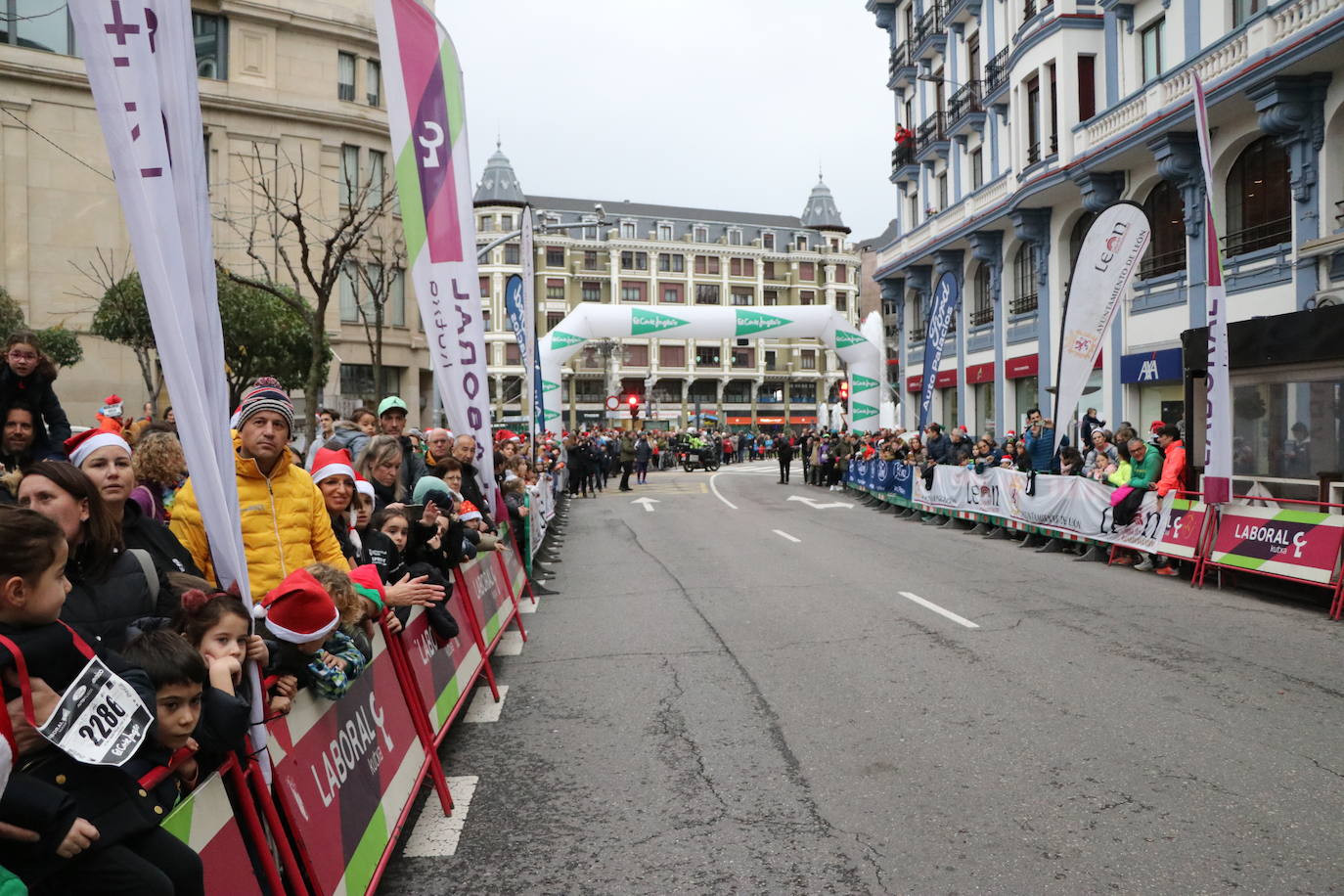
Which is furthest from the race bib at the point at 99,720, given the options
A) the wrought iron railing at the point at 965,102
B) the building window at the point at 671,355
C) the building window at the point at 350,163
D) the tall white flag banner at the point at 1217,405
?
the building window at the point at 671,355

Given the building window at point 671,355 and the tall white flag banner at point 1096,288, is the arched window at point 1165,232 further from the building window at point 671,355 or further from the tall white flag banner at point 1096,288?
the building window at point 671,355

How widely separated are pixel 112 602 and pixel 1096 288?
46.4 feet

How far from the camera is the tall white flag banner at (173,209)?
3.20 metres

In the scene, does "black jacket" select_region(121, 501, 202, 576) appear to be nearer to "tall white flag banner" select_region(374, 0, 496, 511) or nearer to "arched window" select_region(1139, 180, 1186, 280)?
"tall white flag banner" select_region(374, 0, 496, 511)

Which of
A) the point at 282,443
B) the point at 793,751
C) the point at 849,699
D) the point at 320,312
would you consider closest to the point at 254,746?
the point at 282,443

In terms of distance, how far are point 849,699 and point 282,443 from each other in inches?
152

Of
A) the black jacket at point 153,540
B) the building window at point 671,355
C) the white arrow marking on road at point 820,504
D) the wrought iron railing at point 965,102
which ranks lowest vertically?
the white arrow marking on road at point 820,504

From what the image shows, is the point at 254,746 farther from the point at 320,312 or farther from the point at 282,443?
the point at 320,312

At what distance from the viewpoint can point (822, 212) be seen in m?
104

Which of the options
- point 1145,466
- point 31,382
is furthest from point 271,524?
point 1145,466

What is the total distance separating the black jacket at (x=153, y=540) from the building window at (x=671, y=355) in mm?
86746

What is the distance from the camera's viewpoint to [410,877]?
13.4ft

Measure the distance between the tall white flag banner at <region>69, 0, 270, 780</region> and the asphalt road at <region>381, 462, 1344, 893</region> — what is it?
1804 millimetres

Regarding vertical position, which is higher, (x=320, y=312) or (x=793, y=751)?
(x=320, y=312)
